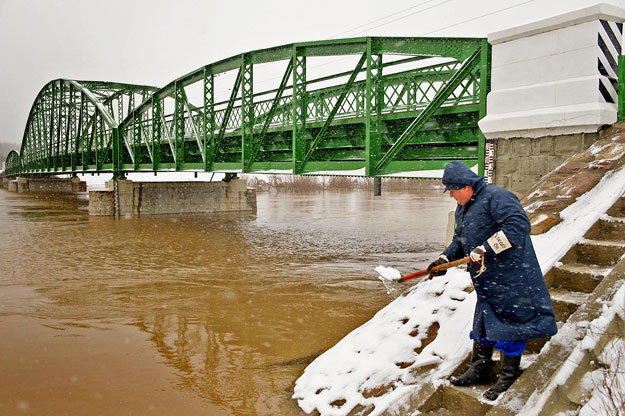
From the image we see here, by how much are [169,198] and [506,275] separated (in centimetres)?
3181

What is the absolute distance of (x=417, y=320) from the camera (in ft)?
16.2

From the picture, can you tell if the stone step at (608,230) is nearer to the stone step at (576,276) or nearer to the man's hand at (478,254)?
the stone step at (576,276)

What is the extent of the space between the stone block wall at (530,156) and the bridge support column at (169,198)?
2837cm

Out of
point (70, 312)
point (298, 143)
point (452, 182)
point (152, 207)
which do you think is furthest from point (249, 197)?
point (452, 182)

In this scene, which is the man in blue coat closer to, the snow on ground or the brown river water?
the snow on ground

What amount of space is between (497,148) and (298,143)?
28.7ft

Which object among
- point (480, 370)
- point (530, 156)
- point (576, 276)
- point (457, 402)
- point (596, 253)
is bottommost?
point (457, 402)

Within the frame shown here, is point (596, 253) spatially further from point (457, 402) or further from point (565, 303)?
point (457, 402)

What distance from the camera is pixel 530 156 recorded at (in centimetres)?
715

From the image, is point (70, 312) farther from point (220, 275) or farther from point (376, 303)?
point (376, 303)

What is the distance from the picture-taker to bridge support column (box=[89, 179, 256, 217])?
31.6 m

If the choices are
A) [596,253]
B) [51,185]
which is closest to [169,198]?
[596,253]

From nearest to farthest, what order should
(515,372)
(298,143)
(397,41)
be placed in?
1. (515,372)
2. (397,41)
3. (298,143)

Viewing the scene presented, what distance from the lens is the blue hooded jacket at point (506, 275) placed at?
3205 mm
